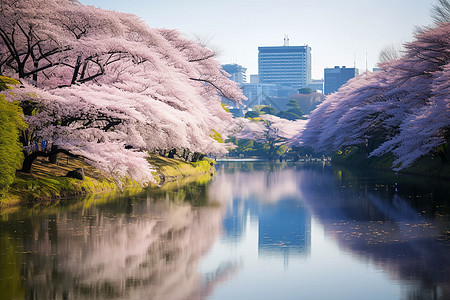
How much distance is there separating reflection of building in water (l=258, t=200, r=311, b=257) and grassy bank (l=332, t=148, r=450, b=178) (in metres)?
21.4

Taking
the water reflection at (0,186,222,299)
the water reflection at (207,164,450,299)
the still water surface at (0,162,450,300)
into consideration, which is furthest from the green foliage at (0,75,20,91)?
the water reflection at (207,164,450,299)

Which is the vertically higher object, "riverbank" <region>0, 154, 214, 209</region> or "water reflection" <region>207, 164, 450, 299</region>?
"riverbank" <region>0, 154, 214, 209</region>

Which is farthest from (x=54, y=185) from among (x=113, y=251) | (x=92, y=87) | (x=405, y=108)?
(x=405, y=108)

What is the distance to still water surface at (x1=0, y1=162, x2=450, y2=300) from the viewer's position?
480 inches

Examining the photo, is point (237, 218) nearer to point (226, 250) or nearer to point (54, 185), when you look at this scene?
point (226, 250)

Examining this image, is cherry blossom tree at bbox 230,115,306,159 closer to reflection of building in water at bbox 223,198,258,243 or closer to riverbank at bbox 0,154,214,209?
riverbank at bbox 0,154,214,209

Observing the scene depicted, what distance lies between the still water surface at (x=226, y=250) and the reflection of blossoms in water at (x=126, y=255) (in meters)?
0.03

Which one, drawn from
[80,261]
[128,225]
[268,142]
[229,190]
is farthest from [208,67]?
[268,142]

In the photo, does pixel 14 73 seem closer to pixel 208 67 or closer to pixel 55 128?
pixel 55 128

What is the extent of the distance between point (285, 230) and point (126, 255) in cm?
675

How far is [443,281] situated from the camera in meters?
12.5

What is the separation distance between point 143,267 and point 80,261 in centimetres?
171

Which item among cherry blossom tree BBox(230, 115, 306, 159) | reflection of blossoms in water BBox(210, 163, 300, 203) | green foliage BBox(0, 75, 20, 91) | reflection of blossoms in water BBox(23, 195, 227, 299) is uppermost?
cherry blossom tree BBox(230, 115, 306, 159)

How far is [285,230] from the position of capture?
20.6 meters
